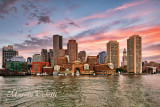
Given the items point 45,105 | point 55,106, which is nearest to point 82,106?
point 55,106

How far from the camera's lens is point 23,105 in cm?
3419

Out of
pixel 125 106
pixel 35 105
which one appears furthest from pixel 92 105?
pixel 35 105

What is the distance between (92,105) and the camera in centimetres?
3444

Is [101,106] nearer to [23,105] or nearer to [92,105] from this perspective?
[92,105]

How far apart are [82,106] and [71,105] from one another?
2713 mm

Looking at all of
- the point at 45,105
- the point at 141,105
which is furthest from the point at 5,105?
the point at 141,105

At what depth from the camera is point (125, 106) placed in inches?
1318

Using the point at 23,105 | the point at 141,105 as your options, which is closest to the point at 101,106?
the point at 141,105

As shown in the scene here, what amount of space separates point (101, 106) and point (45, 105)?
13225 mm

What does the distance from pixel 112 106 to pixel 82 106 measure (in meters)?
6.95

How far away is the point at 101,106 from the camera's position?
110ft

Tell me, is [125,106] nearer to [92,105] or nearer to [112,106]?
[112,106]

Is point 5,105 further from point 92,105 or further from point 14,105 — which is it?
point 92,105

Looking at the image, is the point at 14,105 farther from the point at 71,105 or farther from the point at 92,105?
the point at 92,105
